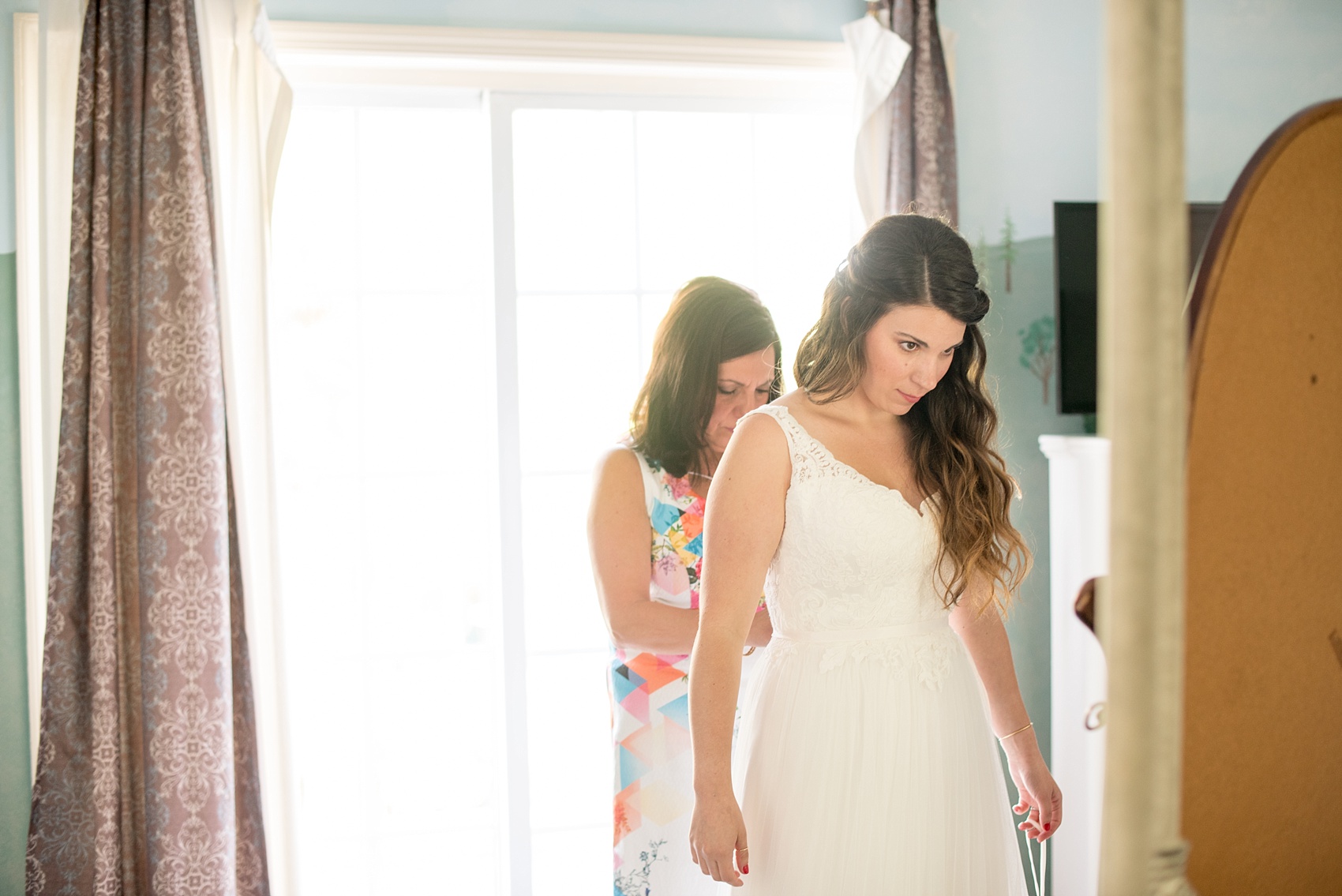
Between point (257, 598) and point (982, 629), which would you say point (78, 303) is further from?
point (982, 629)

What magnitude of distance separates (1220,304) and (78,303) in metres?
2.15

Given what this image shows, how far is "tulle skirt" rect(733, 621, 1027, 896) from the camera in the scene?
1091 millimetres

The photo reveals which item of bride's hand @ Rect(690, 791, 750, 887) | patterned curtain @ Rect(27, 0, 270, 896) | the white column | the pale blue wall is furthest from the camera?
the pale blue wall

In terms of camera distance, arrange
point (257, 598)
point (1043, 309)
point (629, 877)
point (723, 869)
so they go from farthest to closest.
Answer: point (1043, 309) → point (257, 598) → point (629, 877) → point (723, 869)

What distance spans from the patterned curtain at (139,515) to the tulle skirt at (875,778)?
1.34m

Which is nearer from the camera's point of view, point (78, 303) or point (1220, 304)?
point (1220, 304)

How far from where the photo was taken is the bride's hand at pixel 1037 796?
1.20 meters

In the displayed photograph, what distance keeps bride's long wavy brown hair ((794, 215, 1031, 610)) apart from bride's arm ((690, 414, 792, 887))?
159mm

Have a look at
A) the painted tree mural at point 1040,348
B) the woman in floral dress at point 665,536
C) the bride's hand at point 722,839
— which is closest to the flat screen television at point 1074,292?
the painted tree mural at point 1040,348

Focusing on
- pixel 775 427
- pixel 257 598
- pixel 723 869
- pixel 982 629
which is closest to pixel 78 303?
pixel 257 598

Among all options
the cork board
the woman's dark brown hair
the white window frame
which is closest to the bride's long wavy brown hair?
the woman's dark brown hair

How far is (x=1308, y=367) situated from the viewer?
348 mm

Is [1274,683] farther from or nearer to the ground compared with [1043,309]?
nearer to the ground

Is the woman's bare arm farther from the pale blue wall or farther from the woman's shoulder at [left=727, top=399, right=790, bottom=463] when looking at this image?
the pale blue wall
